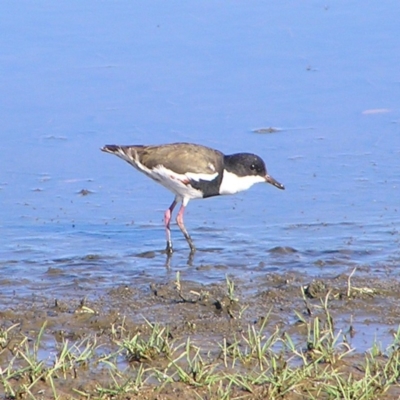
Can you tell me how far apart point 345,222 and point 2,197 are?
3.22 metres

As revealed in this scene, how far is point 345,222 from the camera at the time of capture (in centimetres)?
936

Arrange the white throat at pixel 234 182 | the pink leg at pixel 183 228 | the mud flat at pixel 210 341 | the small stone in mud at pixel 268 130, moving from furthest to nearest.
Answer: the small stone in mud at pixel 268 130
the white throat at pixel 234 182
the pink leg at pixel 183 228
the mud flat at pixel 210 341

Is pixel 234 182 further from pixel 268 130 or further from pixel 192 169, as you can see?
pixel 268 130

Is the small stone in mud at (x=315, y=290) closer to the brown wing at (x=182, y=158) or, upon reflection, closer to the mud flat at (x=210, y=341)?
the mud flat at (x=210, y=341)

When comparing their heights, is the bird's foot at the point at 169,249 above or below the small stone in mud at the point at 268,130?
below

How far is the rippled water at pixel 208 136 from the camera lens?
870 centimetres

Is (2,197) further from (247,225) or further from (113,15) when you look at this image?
(113,15)

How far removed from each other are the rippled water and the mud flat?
1.86ft

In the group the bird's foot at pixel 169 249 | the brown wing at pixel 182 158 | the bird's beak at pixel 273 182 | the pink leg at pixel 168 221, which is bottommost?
the bird's foot at pixel 169 249

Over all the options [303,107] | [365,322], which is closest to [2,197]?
[303,107]

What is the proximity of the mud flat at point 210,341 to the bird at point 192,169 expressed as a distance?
152cm

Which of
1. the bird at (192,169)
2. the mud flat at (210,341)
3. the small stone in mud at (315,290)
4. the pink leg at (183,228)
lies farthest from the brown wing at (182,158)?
the small stone in mud at (315,290)

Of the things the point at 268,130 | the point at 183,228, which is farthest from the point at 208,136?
the point at 183,228

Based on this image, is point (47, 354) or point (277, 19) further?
point (277, 19)
